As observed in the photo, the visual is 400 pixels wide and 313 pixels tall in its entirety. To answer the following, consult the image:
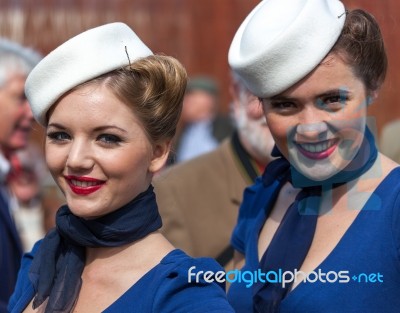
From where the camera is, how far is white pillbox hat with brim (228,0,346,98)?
2.45 m

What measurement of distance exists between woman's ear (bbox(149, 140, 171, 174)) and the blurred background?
4.71m

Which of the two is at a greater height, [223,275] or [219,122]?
[223,275]

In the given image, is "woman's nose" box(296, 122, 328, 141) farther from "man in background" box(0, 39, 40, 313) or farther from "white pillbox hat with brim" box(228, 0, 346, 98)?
"man in background" box(0, 39, 40, 313)

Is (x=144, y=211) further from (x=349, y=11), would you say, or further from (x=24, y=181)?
(x=24, y=181)

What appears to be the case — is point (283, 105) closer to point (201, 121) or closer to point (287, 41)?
point (287, 41)

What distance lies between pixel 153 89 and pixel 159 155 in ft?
0.63

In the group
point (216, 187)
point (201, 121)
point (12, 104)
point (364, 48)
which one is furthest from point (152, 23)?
point (364, 48)

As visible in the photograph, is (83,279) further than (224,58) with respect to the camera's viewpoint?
No

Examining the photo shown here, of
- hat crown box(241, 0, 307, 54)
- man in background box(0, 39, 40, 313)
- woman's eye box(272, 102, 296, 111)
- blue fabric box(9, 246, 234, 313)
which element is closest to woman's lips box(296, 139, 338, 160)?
woman's eye box(272, 102, 296, 111)

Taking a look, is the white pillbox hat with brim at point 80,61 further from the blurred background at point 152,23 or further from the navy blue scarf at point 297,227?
the blurred background at point 152,23

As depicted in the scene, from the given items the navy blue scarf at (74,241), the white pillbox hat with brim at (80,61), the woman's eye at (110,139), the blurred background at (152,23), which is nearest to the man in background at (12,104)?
the navy blue scarf at (74,241)

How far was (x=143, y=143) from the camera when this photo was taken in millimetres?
2420

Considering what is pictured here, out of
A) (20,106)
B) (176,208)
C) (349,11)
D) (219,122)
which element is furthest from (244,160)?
(219,122)

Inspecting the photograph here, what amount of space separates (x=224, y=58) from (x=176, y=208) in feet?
14.2
